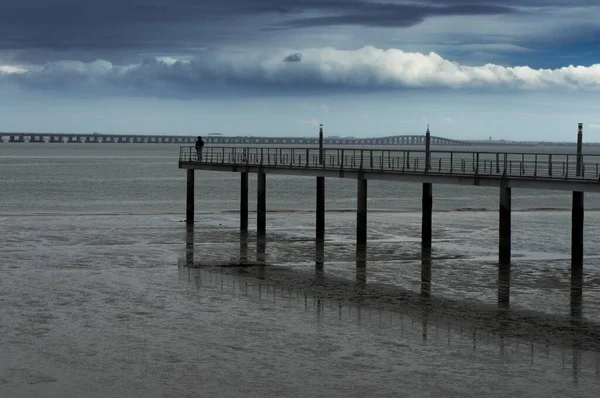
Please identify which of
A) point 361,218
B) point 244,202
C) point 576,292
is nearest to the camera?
point 576,292

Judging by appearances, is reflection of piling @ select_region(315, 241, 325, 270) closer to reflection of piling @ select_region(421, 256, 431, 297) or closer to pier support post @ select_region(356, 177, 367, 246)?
pier support post @ select_region(356, 177, 367, 246)

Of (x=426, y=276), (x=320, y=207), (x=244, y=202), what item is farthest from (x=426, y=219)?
(x=244, y=202)

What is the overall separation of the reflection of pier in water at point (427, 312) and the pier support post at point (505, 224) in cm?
150

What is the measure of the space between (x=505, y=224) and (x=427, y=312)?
11644 millimetres

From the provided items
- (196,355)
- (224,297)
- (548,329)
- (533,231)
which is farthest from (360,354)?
(533,231)

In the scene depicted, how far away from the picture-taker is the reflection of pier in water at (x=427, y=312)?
23.7 meters

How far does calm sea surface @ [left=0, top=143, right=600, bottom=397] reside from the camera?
2084 cm

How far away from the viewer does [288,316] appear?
27391mm

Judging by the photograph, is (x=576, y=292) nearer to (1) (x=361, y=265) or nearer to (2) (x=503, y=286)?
(2) (x=503, y=286)

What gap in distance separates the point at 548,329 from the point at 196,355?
8972 millimetres

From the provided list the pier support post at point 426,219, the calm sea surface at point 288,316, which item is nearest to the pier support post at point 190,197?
the calm sea surface at point 288,316

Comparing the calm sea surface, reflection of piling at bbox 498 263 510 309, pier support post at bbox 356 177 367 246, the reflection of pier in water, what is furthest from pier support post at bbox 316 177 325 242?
reflection of piling at bbox 498 263 510 309

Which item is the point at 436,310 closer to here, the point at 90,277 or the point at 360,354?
the point at 360,354

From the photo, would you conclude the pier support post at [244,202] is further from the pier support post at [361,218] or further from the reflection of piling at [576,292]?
the reflection of piling at [576,292]
